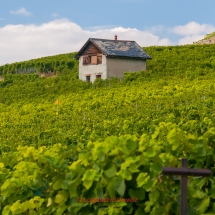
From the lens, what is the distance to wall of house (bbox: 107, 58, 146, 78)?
39062 mm

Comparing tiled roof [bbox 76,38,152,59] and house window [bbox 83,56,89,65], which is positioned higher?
tiled roof [bbox 76,38,152,59]

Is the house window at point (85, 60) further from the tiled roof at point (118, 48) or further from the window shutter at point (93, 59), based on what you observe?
the tiled roof at point (118, 48)

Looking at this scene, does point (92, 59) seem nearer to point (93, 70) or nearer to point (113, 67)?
point (93, 70)

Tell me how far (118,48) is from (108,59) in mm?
1804

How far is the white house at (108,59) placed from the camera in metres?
39.0

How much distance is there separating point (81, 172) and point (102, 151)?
0.76 feet

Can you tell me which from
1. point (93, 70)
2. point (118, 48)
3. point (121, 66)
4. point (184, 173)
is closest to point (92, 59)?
point (93, 70)

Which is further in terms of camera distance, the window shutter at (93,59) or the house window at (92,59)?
the window shutter at (93,59)

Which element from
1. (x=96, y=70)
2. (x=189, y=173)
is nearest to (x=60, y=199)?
(x=189, y=173)

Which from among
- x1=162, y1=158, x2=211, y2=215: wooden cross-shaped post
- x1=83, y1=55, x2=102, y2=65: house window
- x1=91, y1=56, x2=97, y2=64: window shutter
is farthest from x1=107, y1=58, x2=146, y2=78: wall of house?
x1=162, y1=158, x2=211, y2=215: wooden cross-shaped post

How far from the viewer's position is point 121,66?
39.5m

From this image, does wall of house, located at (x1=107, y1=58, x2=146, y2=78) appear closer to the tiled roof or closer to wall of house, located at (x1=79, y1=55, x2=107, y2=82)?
wall of house, located at (x1=79, y1=55, x2=107, y2=82)

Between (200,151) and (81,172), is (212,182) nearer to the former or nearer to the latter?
(200,151)

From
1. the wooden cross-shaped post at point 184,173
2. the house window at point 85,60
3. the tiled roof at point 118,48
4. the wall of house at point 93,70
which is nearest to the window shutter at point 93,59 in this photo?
the wall of house at point 93,70
